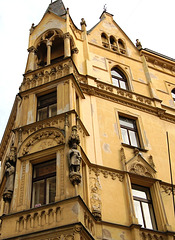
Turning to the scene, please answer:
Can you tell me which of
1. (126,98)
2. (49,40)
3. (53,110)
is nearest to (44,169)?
(53,110)

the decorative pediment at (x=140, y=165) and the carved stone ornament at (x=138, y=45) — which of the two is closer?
the decorative pediment at (x=140, y=165)

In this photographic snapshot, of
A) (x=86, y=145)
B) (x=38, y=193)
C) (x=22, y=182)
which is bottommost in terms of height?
(x=38, y=193)

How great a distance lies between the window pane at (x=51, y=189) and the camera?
12180mm

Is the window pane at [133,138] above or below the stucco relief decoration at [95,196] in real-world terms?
above

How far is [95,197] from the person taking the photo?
13.1m

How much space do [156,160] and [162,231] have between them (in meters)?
3.81

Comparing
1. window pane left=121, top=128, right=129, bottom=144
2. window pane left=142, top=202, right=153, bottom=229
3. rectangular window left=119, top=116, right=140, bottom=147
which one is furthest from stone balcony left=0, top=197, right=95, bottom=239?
rectangular window left=119, top=116, right=140, bottom=147

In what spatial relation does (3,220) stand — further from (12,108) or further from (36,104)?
(12,108)

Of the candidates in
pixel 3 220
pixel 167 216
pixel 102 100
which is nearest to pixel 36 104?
pixel 102 100

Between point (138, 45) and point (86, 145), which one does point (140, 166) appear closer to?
point (86, 145)

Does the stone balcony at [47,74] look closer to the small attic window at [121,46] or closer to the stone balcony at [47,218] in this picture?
the small attic window at [121,46]

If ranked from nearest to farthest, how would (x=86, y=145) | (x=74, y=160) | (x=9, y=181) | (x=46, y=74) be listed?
(x=74, y=160) → (x=9, y=181) → (x=86, y=145) → (x=46, y=74)

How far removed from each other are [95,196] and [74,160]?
1884mm

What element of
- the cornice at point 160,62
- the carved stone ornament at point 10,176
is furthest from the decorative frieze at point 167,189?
the cornice at point 160,62
